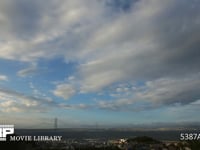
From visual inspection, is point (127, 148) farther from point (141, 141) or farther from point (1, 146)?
point (1, 146)

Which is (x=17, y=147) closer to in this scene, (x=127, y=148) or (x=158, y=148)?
(x=127, y=148)

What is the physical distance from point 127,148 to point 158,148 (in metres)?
3.91

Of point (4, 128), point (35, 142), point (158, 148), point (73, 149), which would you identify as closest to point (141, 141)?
point (158, 148)

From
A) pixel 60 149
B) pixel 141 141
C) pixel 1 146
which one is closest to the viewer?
pixel 1 146

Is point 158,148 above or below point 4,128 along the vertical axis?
below

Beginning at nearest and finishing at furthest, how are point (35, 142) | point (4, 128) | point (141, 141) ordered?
point (4, 128), point (35, 142), point (141, 141)

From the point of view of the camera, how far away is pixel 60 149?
3778 centimetres

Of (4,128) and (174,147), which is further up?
(4,128)

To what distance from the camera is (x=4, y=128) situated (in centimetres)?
3094

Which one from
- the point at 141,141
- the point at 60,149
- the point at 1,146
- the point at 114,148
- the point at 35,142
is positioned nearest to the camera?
the point at 1,146

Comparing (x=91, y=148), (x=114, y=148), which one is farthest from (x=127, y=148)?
(x=91, y=148)

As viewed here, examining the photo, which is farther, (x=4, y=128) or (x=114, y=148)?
(x=114, y=148)

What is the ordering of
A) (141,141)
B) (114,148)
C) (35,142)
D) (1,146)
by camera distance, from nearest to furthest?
(1,146) < (35,142) < (114,148) < (141,141)

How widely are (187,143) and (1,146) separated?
21673 millimetres
